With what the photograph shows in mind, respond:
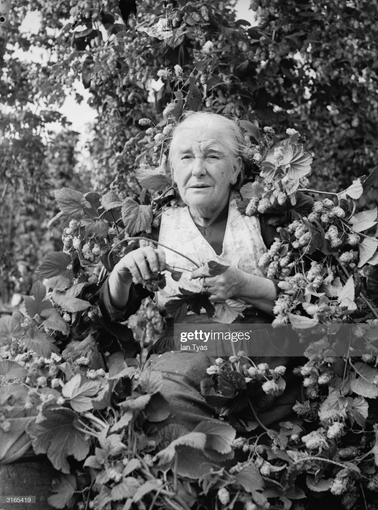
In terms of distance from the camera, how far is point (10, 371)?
7.06ft

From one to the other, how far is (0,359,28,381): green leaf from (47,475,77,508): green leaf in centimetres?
29

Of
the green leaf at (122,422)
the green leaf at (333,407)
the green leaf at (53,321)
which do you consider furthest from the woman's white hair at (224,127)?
the green leaf at (122,422)

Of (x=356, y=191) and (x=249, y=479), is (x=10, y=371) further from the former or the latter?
(x=356, y=191)

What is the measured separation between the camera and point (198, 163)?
8.87 feet

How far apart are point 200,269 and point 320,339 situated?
403 mm

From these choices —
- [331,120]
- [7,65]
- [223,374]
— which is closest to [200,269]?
[223,374]

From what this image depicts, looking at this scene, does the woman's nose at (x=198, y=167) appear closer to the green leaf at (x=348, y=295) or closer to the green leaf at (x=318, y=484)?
the green leaf at (x=348, y=295)

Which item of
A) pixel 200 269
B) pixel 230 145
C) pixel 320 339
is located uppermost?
pixel 230 145

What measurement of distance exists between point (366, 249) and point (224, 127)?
64 cm

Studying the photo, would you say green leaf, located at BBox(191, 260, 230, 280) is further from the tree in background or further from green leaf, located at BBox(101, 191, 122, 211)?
the tree in background

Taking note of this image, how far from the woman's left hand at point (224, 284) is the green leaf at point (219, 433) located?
479mm

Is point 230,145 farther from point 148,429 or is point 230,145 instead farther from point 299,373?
point 148,429

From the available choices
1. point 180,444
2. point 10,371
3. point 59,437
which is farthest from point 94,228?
point 180,444

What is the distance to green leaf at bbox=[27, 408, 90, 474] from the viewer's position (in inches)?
76.7
